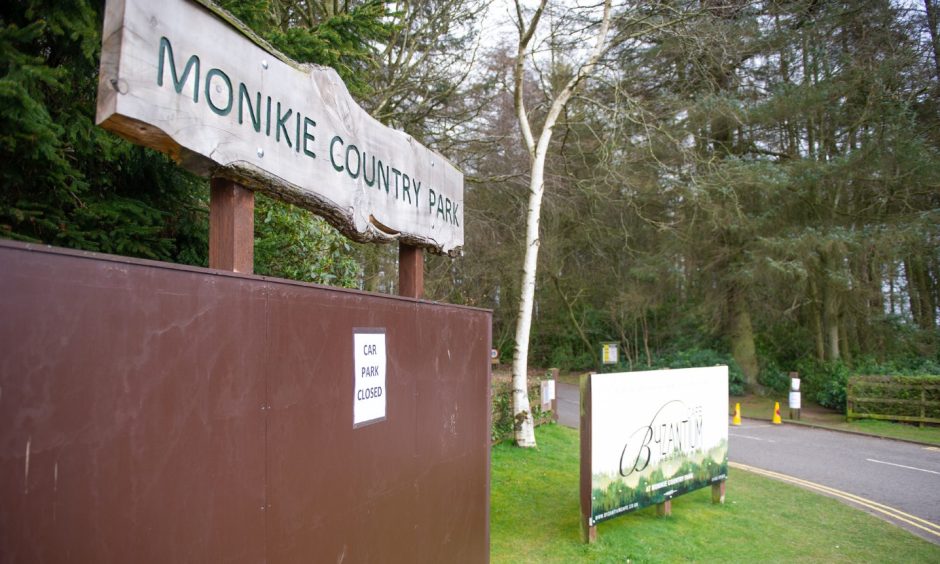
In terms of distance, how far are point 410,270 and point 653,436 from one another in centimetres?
428

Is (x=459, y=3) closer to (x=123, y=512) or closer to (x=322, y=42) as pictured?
(x=322, y=42)

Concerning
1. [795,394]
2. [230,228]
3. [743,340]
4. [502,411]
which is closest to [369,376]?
[230,228]

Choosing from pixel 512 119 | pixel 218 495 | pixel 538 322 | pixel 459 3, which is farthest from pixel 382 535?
pixel 538 322

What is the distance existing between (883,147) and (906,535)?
50.2 ft

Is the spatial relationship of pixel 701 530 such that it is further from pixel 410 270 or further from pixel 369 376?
pixel 369 376

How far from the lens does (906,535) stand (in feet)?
24.3

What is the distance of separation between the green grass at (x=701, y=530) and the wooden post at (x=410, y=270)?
10.7 ft

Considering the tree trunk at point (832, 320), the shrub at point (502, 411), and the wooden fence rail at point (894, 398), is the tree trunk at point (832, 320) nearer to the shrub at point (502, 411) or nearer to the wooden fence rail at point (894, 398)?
the wooden fence rail at point (894, 398)

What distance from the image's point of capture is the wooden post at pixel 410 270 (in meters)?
4.19

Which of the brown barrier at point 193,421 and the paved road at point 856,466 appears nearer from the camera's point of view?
the brown barrier at point 193,421

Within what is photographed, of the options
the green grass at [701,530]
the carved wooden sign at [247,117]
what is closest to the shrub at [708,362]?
the green grass at [701,530]

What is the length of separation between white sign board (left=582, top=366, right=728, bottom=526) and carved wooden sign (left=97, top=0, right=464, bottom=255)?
3.68 metres

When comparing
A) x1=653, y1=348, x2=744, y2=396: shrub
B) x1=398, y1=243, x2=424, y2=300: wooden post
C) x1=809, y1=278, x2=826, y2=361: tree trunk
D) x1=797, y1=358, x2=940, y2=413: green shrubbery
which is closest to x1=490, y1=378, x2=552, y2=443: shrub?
x1=398, y1=243, x2=424, y2=300: wooden post

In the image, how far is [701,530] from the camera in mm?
7332
